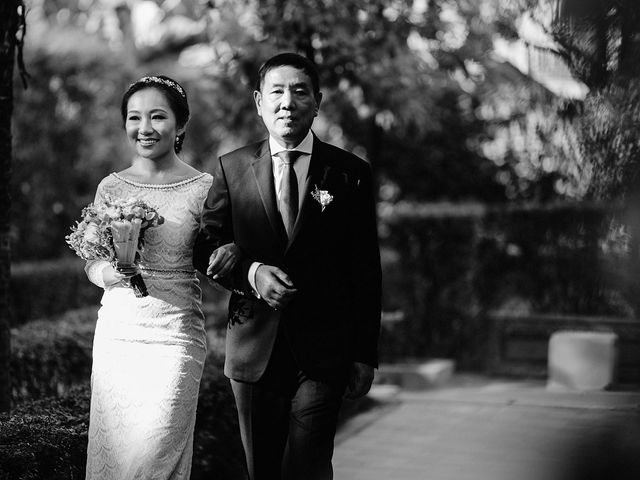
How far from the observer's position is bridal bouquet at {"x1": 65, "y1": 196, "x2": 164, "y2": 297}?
3.29 m

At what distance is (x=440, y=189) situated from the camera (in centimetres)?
1345

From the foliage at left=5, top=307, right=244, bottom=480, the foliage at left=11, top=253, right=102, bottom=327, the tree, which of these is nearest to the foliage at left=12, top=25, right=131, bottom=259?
the foliage at left=11, top=253, right=102, bottom=327

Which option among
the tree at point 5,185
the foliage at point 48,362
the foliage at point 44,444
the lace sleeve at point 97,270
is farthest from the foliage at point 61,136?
the lace sleeve at point 97,270

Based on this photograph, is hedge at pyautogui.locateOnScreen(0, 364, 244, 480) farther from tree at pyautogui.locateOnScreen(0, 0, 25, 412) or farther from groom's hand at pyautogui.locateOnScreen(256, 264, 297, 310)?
groom's hand at pyautogui.locateOnScreen(256, 264, 297, 310)

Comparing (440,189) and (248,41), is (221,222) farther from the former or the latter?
(440,189)

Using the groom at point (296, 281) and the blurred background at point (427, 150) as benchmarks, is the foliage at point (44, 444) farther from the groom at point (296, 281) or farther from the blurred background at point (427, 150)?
the groom at point (296, 281)

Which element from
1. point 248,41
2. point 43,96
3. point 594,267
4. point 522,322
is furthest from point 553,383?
point 43,96

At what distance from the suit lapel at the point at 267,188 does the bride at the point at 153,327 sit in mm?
451

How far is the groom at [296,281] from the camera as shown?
3.13m

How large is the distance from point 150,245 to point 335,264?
78cm

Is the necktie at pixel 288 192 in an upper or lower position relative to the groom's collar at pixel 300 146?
lower

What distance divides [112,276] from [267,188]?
28.0 inches

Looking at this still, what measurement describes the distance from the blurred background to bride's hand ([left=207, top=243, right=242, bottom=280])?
98 cm

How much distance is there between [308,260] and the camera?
3.14 m
